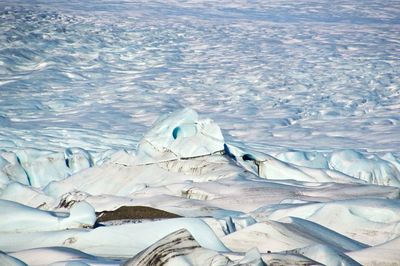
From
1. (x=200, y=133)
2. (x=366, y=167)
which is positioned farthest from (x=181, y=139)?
(x=366, y=167)

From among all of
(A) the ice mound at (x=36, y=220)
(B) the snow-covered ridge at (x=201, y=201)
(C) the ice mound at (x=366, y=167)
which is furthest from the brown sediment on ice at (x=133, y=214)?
(C) the ice mound at (x=366, y=167)

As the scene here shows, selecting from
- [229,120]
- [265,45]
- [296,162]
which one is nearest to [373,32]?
[265,45]

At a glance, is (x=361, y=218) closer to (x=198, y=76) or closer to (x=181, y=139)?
(x=181, y=139)

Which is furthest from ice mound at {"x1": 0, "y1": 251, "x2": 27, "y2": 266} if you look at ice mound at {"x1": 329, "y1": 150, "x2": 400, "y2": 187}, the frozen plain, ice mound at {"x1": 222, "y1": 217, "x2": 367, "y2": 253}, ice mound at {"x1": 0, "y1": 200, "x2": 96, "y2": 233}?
ice mound at {"x1": 329, "y1": 150, "x2": 400, "y2": 187}

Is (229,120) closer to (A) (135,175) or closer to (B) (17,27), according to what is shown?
(A) (135,175)

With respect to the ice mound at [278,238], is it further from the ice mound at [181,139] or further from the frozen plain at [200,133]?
the ice mound at [181,139]

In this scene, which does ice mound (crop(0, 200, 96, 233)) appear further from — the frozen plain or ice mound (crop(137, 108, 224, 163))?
ice mound (crop(137, 108, 224, 163))
